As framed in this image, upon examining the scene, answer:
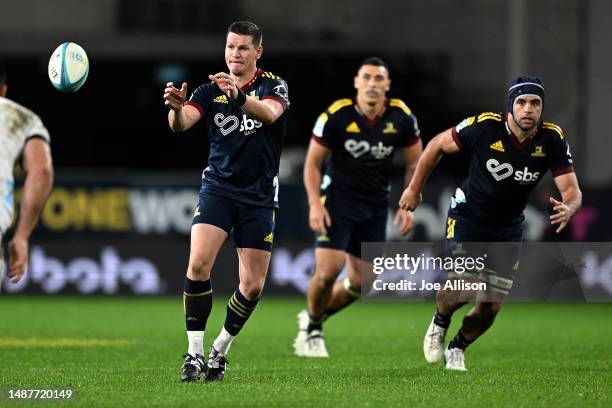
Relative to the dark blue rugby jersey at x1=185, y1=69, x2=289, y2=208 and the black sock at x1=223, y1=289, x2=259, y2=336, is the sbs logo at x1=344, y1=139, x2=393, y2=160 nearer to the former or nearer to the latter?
the dark blue rugby jersey at x1=185, y1=69, x2=289, y2=208

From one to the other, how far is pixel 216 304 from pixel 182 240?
158 centimetres

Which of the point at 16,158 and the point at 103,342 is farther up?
the point at 16,158

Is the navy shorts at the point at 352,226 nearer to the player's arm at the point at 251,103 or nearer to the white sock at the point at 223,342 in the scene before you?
the white sock at the point at 223,342

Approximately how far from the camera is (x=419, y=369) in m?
9.27

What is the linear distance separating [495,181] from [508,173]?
4.9 inches

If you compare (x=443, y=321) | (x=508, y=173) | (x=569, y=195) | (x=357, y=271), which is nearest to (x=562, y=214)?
(x=569, y=195)

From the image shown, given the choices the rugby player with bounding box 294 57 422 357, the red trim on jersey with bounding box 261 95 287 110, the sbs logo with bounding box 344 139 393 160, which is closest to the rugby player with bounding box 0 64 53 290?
the red trim on jersey with bounding box 261 95 287 110

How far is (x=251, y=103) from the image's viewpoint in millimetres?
7789

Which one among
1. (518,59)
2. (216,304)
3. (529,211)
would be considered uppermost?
(518,59)

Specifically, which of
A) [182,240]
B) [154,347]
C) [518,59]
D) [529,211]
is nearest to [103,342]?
[154,347]

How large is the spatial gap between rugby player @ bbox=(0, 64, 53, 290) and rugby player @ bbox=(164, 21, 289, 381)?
1.94m

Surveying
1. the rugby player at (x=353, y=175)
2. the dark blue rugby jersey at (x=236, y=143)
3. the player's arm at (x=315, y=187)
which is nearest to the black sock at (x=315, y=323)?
the rugby player at (x=353, y=175)

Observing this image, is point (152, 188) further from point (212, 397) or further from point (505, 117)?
point (212, 397)

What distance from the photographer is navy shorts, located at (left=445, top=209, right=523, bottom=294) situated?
29.9ft
